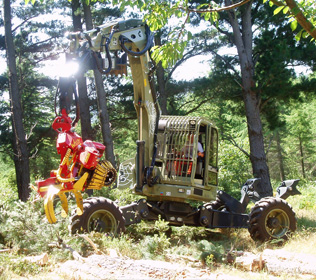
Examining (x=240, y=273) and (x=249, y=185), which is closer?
(x=240, y=273)

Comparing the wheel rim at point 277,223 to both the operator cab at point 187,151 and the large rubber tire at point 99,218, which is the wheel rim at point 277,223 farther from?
the large rubber tire at point 99,218

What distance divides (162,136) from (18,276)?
4483 millimetres

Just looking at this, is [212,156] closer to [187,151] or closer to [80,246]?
[187,151]

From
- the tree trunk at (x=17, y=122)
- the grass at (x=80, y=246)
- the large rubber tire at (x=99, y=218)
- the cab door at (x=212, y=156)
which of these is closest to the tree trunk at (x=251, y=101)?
the cab door at (x=212, y=156)

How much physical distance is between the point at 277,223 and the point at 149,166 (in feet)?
10.5

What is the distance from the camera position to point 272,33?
571 inches

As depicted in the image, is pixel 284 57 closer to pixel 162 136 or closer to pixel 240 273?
pixel 162 136

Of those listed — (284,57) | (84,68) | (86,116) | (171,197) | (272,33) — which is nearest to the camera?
(84,68)

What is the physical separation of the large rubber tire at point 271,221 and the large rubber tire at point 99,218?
9.94ft

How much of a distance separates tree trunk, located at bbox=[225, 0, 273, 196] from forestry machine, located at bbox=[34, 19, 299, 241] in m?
4.86

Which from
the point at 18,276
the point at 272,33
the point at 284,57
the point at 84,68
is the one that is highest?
the point at 272,33

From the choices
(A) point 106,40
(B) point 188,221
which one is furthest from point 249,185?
(A) point 106,40

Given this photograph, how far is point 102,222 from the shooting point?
25.3 ft

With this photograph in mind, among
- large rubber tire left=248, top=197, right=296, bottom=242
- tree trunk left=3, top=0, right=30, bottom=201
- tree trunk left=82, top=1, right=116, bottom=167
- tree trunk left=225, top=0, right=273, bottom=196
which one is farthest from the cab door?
tree trunk left=3, top=0, right=30, bottom=201
